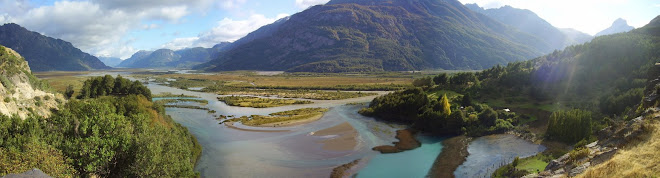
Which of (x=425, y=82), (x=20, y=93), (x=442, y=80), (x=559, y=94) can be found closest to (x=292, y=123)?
(x=20, y=93)

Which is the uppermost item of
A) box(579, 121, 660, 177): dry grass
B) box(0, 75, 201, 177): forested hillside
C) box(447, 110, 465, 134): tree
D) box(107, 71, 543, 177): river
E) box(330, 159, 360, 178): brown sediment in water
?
box(579, 121, 660, 177): dry grass

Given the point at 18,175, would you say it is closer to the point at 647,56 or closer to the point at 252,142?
the point at 252,142

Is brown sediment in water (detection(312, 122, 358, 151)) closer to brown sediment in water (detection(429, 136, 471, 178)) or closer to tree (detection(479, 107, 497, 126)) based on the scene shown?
brown sediment in water (detection(429, 136, 471, 178))

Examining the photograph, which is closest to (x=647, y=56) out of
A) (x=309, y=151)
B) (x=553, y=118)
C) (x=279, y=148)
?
(x=553, y=118)

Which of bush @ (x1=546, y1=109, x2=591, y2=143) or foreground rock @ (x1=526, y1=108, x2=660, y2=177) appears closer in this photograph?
foreground rock @ (x1=526, y1=108, x2=660, y2=177)

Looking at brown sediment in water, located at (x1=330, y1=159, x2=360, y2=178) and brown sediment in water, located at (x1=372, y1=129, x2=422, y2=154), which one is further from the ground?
brown sediment in water, located at (x1=372, y1=129, x2=422, y2=154)

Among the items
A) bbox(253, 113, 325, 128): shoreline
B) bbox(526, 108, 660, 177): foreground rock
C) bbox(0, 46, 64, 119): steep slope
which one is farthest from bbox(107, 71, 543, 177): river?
bbox(0, 46, 64, 119): steep slope

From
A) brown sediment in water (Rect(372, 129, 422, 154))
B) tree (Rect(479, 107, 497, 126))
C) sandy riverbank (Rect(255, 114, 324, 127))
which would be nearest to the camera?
brown sediment in water (Rect(372, 129, 422, 154))

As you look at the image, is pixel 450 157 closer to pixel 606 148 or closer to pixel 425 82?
pixel 606 148
